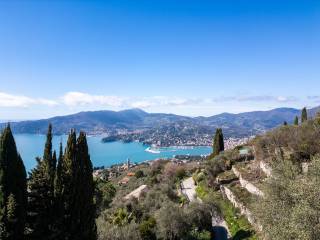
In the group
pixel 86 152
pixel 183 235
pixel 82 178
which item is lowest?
pixel 183 235

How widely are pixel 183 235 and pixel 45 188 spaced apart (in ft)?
31.9

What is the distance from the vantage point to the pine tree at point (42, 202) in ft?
61.4

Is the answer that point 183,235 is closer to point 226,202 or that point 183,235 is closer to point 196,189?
point 226,202

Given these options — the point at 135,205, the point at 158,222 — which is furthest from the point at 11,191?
the point at 135,205

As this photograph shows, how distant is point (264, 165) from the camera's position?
95.9ft

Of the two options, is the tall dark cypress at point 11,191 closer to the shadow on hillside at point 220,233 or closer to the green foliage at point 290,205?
the green foliage at point 290,205

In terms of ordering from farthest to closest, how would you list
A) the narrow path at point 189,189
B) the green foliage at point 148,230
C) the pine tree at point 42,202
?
the narrow path at point 189,189, the green foliage at point 148,230, the pine tree at point 42,202

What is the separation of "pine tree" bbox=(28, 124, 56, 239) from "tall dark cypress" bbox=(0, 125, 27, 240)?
1.58 m

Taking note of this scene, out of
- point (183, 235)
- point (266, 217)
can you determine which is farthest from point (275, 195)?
point (183, 235)

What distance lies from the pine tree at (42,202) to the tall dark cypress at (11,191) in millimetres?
1577

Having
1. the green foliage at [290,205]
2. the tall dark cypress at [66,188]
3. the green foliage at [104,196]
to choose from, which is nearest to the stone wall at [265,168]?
the green foliage at [290,205]

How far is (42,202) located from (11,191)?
3024 mm

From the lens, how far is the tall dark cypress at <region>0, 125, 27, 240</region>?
1636cm

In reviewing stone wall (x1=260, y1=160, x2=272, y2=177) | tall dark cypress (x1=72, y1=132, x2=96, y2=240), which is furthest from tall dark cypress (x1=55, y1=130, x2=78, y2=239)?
stone wall (x1=260, y1=160, x2=272, y2=177)
